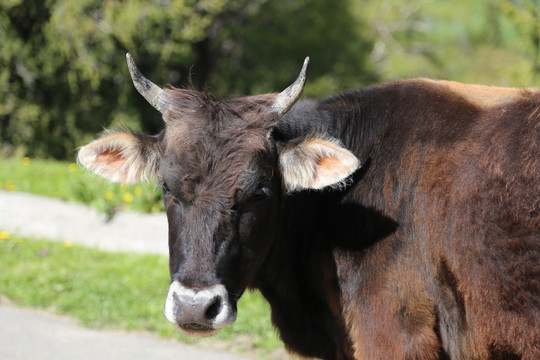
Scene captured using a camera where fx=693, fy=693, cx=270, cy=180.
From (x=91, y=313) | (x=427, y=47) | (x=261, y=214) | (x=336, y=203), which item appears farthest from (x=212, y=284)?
(x=427, y=47)

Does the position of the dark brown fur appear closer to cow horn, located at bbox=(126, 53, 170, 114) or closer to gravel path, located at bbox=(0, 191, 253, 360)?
cow horn, located at bbox=(126, 53, 170, 114)

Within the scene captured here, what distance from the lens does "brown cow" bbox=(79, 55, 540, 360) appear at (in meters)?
3.92

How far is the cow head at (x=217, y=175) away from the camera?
389 cm

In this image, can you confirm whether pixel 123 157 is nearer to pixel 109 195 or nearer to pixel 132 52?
pixel 109 195

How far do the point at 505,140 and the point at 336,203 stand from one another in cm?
112

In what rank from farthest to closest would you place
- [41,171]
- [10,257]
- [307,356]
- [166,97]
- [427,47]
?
[427,47]
[41,171]
[10,257]
[307,356]
[166,97]

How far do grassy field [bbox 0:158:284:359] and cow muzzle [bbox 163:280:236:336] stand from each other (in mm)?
2637

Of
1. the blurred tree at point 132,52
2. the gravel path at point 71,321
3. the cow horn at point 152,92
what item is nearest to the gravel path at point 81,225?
the gravel path at point 71,321

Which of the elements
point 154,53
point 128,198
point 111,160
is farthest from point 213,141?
point 154,53

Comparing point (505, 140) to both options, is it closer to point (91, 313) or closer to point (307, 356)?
point (307, 356)

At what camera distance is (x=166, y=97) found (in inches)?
177

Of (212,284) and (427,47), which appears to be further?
(427,47)

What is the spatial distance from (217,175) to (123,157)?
34.4 inches

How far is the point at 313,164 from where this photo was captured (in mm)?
4297
